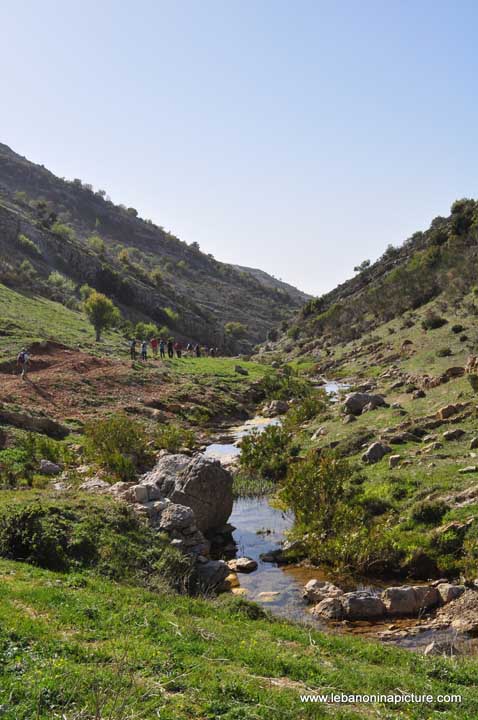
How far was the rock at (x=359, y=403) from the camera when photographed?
98.3 ft

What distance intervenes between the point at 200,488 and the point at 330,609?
7.05 m

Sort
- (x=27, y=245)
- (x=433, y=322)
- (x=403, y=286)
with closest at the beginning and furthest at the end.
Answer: (x=433, y=322) < (x=403, y=286) < (x=27, y=245)

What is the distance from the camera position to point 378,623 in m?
12.5

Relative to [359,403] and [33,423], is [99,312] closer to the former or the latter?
[33,423]

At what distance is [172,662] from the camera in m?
8.20

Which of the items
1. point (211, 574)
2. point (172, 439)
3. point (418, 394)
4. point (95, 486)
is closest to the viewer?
point (211, 574)

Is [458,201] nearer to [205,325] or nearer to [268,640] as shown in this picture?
[205,325]

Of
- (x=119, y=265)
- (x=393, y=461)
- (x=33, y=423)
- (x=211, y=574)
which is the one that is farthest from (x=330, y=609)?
(x=119, y=265)

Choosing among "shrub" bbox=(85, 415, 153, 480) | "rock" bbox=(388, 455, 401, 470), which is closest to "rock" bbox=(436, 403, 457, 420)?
"rock" bbox=(388, 455, 401, 470)

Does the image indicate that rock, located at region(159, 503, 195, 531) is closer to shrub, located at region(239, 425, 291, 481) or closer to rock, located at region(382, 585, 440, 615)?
rock, located at region(382, 585, 440, 615)

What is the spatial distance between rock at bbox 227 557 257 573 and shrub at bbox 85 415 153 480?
749cm

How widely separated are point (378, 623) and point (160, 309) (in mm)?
98560

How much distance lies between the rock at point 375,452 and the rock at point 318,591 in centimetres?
838

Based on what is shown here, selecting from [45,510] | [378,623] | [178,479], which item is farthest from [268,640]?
[178,479]
